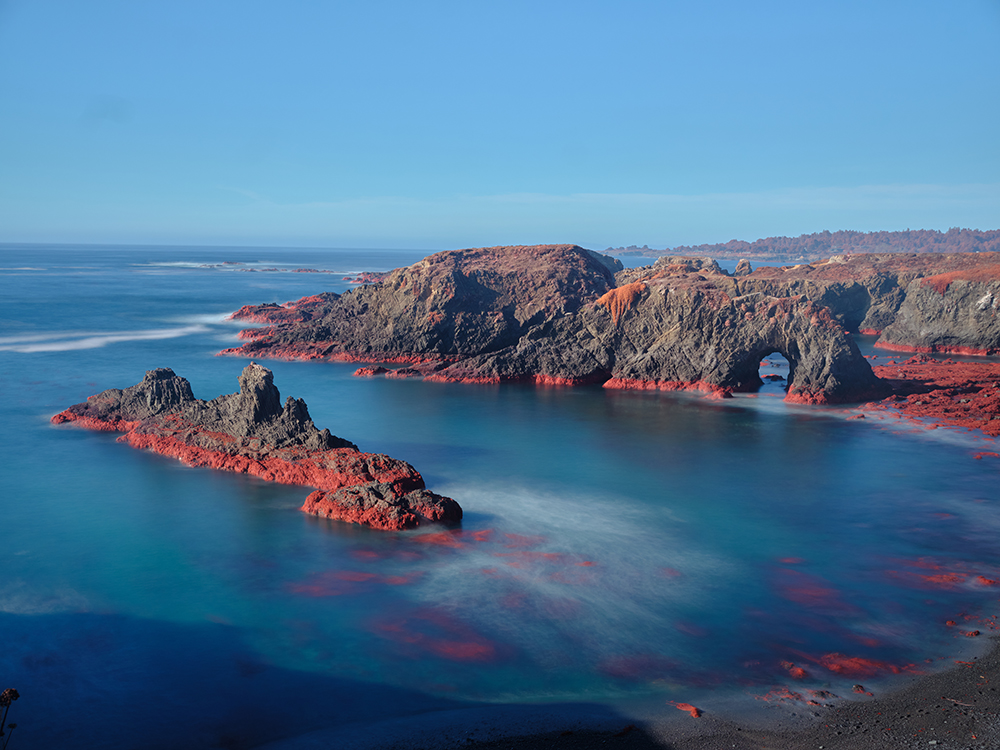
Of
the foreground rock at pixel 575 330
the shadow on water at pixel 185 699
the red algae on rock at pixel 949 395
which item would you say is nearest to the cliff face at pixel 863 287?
the red algae on rock at pixel 949 395

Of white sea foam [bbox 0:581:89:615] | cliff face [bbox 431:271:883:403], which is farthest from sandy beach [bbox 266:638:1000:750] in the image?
cliff face [bbox 431:271:883:403]

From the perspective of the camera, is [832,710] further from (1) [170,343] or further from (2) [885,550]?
(1) [170,343]

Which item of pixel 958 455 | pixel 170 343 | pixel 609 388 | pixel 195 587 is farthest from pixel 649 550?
pixel 170 343

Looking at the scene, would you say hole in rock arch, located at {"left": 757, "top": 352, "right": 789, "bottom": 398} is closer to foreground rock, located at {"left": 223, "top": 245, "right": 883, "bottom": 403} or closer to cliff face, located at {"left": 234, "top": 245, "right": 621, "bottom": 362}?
foreground rock, located at {"left": 223, "top": 245, "right": 883, "bottom": 403}

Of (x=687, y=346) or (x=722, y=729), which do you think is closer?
(x=722, y=729)

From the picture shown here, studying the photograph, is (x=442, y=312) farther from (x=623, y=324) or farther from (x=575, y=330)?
(x=623, y=324)

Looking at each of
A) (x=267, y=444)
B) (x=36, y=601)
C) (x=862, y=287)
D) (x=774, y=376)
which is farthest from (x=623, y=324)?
(x=862, y=287)
